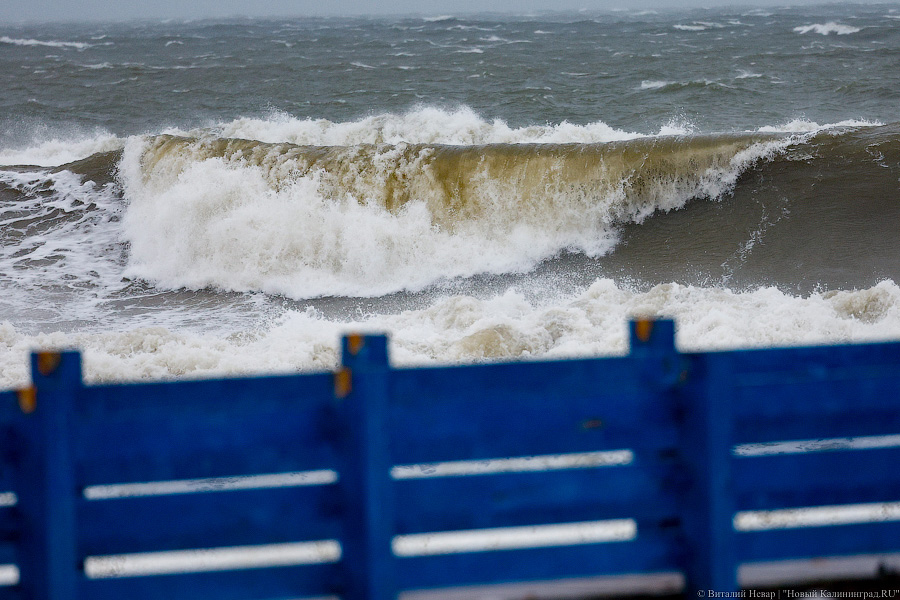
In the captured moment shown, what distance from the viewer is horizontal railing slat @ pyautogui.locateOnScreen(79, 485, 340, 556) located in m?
2.05

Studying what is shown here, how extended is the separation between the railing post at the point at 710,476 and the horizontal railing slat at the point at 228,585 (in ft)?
3.06

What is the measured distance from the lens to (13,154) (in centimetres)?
2025

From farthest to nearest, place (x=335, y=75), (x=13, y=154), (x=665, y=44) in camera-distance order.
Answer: (x=665, y=44)
(x=335, y=75)
(x=13, y=154)

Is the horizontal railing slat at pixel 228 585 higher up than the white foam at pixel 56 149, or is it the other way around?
the white foam at pixel 56 149

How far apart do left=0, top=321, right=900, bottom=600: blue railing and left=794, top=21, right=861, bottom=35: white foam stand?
45087 mm

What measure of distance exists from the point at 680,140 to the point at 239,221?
6801 millimetres

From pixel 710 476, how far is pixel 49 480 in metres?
1.60

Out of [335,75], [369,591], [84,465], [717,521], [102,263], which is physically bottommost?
[102,263]

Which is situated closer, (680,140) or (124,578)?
(124,578)

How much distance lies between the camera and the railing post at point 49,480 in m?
1.95

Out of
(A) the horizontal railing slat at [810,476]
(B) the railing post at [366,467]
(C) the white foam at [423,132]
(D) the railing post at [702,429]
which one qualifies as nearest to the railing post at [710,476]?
(D) the railing post at [702,429]

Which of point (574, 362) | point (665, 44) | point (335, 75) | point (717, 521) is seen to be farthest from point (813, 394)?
point (665, 44)

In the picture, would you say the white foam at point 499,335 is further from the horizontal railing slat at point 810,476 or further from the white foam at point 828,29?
the white foam at point 828,29

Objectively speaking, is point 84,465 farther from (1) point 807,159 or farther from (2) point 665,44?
(2) point 665,44
